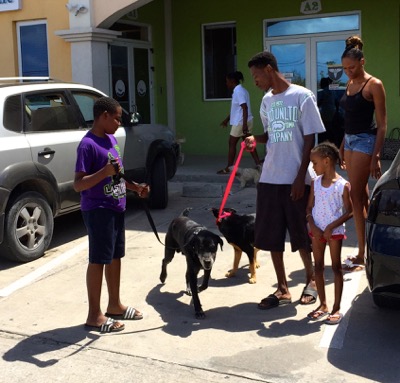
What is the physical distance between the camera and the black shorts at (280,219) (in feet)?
15.6

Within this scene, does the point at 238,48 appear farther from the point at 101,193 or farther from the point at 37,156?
the point at 101,193

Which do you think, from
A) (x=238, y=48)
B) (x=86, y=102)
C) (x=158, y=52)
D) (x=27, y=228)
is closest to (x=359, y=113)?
(x=27, y=228)

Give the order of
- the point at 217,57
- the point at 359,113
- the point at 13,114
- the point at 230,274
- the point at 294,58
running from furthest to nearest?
1. the point at 217,57
2. the point at 294,58
3. the point at 13,114
4. the point at 230,274
5. the point at 359,113

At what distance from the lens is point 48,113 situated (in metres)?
6.96

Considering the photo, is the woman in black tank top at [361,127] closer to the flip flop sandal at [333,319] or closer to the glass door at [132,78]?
the flip flop sandal at [333,319]

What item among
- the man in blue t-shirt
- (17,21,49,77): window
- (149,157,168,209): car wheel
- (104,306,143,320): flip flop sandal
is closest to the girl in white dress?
the man in blue t-shirt

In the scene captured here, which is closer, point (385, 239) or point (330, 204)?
point (385, 239)

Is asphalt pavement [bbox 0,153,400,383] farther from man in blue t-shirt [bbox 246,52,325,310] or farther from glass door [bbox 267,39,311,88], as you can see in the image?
glass door [bbox 267,39,311,88]

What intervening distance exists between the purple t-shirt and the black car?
1764 mm

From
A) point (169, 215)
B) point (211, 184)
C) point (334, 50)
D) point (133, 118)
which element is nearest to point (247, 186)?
point (211, 184)

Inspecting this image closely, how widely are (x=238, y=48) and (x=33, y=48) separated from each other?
401 centimetres

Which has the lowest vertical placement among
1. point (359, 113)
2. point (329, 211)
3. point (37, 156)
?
point (329, 211)

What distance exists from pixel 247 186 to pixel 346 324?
224 inches

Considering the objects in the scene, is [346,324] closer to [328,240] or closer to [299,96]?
[328,240]
